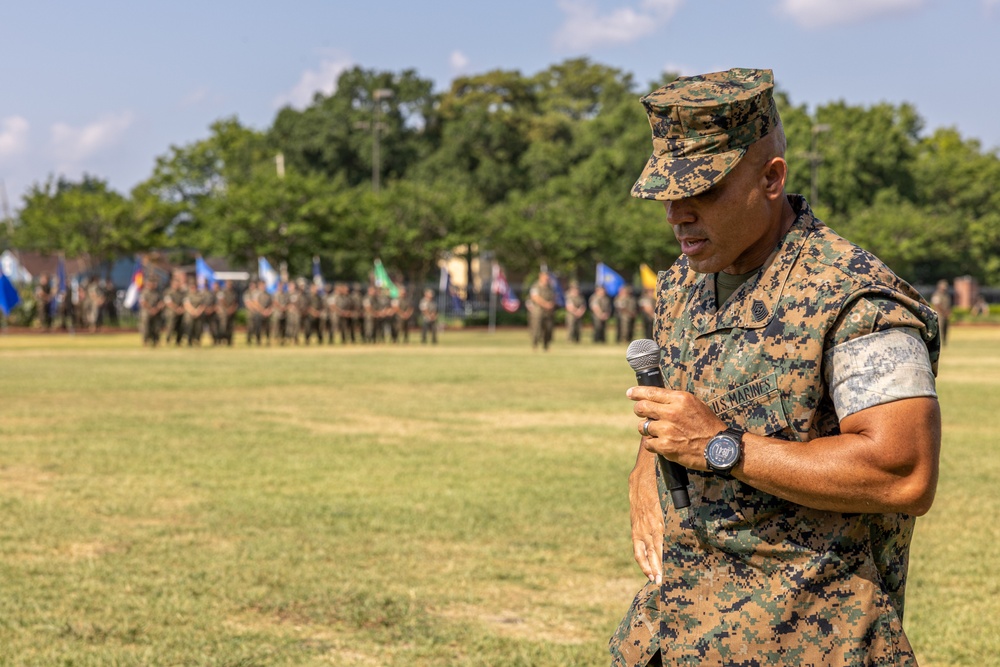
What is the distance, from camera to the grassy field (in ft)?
20.6

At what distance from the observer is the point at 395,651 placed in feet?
19.9

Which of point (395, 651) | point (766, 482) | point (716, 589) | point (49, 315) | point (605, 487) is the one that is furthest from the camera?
point (49, 315)

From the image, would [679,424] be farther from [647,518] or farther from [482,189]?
[482,189]

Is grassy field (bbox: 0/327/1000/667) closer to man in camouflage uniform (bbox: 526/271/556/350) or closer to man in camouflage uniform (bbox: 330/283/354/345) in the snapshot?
man in camouflage uniform (bbox: 526/271/556/350)

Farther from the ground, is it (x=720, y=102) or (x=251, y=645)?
(x=720, y=102)

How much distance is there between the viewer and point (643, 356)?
2.71m

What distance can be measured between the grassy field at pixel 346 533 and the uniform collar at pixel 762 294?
3493mm

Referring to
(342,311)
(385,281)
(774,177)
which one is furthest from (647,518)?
(385,281)

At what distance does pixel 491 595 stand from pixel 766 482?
4.81 m

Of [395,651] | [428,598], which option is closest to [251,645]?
[395,651]

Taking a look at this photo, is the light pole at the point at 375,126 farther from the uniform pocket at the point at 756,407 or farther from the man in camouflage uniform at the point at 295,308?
the uniform pocket at the point at 756,407

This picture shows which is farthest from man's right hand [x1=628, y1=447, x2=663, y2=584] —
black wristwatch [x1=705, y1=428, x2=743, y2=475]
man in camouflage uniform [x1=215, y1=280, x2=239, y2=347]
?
man in camouflage uniform [x1=215, y1=280, x2=239, y2=347]

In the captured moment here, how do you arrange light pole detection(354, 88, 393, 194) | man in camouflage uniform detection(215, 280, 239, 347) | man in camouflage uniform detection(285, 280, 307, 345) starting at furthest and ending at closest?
light pole detection(354, 88, 393, 194)
man in camouflage uniform detection(285, 280, 307, 345)
man in camouflage uniform detection(215, 280, 239, 347)

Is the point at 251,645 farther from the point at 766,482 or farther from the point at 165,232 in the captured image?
the point at 165,232
